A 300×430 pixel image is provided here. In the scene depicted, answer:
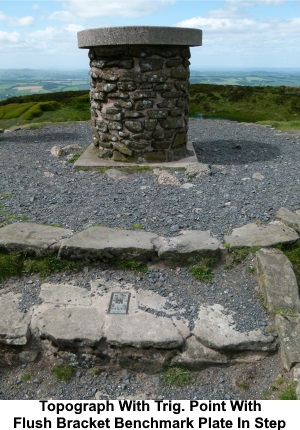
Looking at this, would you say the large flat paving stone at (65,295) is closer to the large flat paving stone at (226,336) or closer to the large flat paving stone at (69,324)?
the large flat paving stone at (69,324)

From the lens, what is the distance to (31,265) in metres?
4.83

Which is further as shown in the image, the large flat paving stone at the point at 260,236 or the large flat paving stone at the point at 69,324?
the large flat paving stone at the point at 260,236

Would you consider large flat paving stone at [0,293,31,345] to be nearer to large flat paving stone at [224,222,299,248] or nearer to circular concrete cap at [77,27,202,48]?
large flat paving stone at [224,222,299,248]

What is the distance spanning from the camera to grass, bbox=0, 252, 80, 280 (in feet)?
15.6

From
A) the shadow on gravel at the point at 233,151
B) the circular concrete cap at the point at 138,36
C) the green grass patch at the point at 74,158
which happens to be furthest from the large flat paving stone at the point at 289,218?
the green grass patch at the point at 74,158

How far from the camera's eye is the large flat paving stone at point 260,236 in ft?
16.4

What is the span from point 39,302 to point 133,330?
1.24 m

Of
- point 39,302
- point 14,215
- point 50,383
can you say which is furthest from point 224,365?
point 14,215

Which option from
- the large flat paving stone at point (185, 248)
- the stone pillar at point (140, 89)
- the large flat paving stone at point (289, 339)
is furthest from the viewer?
the stone pillar at point (140, 89)

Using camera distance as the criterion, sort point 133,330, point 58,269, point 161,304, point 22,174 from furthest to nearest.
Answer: point 22,174, point 58,269, point 161,304, point 133,330

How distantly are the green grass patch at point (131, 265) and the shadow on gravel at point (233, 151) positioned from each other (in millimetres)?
4475

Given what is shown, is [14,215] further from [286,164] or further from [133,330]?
[286,164]

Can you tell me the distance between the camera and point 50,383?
143 inches

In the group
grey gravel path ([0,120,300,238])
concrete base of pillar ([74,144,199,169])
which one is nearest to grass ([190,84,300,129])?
grey gravel path ([0,120,300,238])
